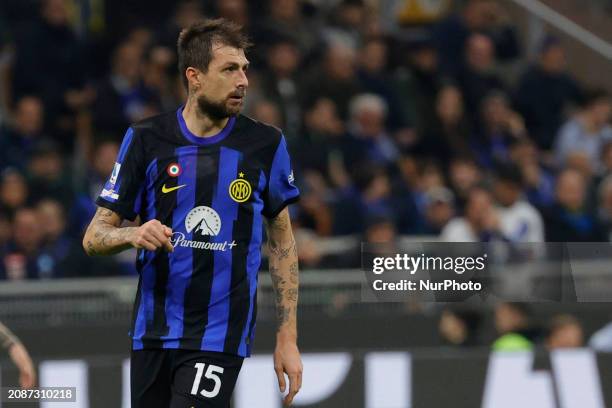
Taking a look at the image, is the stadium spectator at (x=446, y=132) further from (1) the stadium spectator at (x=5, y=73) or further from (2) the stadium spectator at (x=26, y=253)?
(2) the stadium spectator at (x=26, y=253)

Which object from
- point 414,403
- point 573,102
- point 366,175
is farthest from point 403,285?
point 573,102

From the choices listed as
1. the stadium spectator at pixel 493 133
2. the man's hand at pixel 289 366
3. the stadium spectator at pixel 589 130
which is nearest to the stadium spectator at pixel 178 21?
the stadium spectator at pixel 493 133

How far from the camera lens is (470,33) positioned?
41.0 feet

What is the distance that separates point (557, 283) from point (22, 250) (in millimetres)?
3500

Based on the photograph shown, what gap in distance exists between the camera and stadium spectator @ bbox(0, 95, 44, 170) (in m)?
10.3

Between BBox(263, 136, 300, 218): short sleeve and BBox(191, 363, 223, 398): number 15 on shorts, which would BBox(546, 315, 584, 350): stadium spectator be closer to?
BBox(263, 136, 300, 218): short sleeve

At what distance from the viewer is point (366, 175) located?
10.7 meters

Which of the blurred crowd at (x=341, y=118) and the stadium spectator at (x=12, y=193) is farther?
the blurred crowd at (x=341, y=118)

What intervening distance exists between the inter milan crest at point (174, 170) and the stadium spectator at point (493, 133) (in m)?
7.18

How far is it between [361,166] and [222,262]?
19.4 feet

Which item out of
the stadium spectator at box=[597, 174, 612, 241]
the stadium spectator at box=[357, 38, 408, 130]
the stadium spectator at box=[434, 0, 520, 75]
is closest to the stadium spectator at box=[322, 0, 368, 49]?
the stadium spectator at box=[357, 38, 408, 130]

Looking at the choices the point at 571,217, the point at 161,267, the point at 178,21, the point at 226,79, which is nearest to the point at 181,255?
the point at 161,267

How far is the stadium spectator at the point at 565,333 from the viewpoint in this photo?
8836 millimetres

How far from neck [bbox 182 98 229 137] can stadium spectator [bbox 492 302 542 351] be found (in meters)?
4.45
